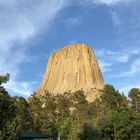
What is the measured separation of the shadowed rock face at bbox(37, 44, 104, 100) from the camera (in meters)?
145

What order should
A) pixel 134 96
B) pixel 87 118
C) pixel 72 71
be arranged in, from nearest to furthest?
pixel 87 118
pixel 134 96
pixel 72 71

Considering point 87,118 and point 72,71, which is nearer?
point 87,118

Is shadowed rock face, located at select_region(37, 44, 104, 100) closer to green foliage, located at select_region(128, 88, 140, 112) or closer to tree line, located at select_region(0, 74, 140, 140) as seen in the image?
green foliage, located at select_region(128, 88, 140, 112)

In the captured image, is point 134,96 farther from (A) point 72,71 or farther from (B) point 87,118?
Answer: (A) point 72,71

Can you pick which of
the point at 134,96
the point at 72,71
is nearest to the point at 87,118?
the point at 134,96

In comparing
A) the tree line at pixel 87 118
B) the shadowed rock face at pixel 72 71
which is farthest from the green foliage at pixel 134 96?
the shadowed rock face at pixel 72 71

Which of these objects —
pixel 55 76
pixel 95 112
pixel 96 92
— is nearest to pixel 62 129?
pixel 95 112

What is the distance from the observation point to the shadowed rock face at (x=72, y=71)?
144750mm

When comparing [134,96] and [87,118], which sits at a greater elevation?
[134,96]

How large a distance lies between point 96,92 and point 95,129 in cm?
7009

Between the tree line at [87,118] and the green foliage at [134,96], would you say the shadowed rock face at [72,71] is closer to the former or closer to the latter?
the green foliage at [134,96]

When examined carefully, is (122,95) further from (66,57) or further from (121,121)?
(66,57)

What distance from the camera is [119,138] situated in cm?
5959

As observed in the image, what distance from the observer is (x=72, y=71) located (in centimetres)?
15212
